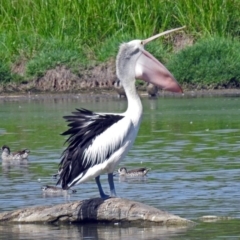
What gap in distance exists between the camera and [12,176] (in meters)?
13.3

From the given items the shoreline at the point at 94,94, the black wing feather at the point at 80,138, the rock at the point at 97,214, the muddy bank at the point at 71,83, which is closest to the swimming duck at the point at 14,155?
the rock at the point at 97,214

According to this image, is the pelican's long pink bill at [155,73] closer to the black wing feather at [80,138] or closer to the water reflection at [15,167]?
the black wing feather at [80,138]

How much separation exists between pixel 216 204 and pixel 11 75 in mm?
15850

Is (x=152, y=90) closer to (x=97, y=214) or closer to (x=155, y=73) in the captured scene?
(x=155, y=73)

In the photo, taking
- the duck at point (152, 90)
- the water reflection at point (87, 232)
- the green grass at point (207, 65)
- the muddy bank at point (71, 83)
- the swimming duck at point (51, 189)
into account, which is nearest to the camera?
the water reflection at point (87, 232)

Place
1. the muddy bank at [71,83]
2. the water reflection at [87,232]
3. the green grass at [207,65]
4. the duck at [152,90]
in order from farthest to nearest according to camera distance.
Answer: the muddy bank at [71,83] < the green grass at [207,65] < the duck at [152,90] < the water reflection at [87,232]

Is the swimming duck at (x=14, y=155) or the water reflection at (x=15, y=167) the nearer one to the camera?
the water reflection at (x=15, y=167)

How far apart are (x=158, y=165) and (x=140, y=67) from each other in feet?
12.8

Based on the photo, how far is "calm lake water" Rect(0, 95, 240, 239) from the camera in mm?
9609

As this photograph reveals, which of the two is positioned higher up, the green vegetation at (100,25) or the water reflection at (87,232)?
the green vegetation at (100,25)

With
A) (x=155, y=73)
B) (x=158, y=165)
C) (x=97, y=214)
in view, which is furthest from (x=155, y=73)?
(x=158, y=165)

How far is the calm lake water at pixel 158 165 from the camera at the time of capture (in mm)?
9609

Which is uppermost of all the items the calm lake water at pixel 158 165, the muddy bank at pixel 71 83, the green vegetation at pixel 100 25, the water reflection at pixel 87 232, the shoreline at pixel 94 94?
the green vegetation at pixel 100 25

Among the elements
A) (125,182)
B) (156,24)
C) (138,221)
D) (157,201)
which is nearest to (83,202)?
(138,221)
